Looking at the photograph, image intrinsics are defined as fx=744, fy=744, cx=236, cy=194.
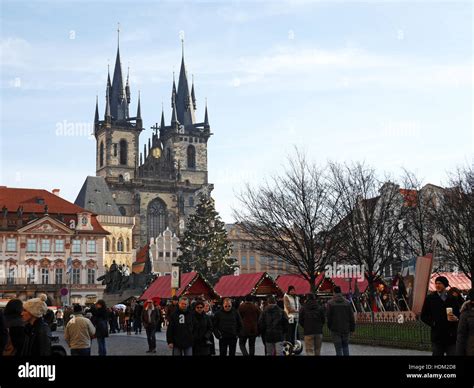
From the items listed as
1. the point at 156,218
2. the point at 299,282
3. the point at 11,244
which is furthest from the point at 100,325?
the point at 156,218

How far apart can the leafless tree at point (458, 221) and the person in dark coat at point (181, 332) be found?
1143 inches

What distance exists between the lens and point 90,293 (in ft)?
261

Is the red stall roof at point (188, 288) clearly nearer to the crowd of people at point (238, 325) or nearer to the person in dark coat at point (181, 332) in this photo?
the crowd of people at point (238, 325)

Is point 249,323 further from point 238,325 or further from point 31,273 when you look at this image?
point 31,273

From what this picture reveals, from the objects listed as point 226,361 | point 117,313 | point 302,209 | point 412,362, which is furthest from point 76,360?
point 117,313

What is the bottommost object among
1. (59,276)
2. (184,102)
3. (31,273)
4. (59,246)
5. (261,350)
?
(261,350)

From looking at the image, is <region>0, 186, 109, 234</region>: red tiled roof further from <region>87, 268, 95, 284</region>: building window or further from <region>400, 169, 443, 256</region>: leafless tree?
<region>400, 169, 443, 256</region>: leafless tree

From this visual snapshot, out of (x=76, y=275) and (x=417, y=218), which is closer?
(x=417, y=218)

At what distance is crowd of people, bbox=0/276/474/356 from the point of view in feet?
27.8

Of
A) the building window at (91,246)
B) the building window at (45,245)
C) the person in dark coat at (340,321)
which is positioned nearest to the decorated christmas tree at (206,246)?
the building window at (91,246)

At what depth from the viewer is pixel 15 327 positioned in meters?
8.34

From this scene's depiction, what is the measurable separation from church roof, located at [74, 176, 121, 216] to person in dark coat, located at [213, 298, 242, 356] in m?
89.4

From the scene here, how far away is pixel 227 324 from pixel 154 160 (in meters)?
108

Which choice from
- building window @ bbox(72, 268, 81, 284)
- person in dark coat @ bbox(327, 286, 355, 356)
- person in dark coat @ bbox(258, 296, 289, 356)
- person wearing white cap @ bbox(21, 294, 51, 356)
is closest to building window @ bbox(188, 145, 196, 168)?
building window @ bbox(72, 268, 81, 284)
